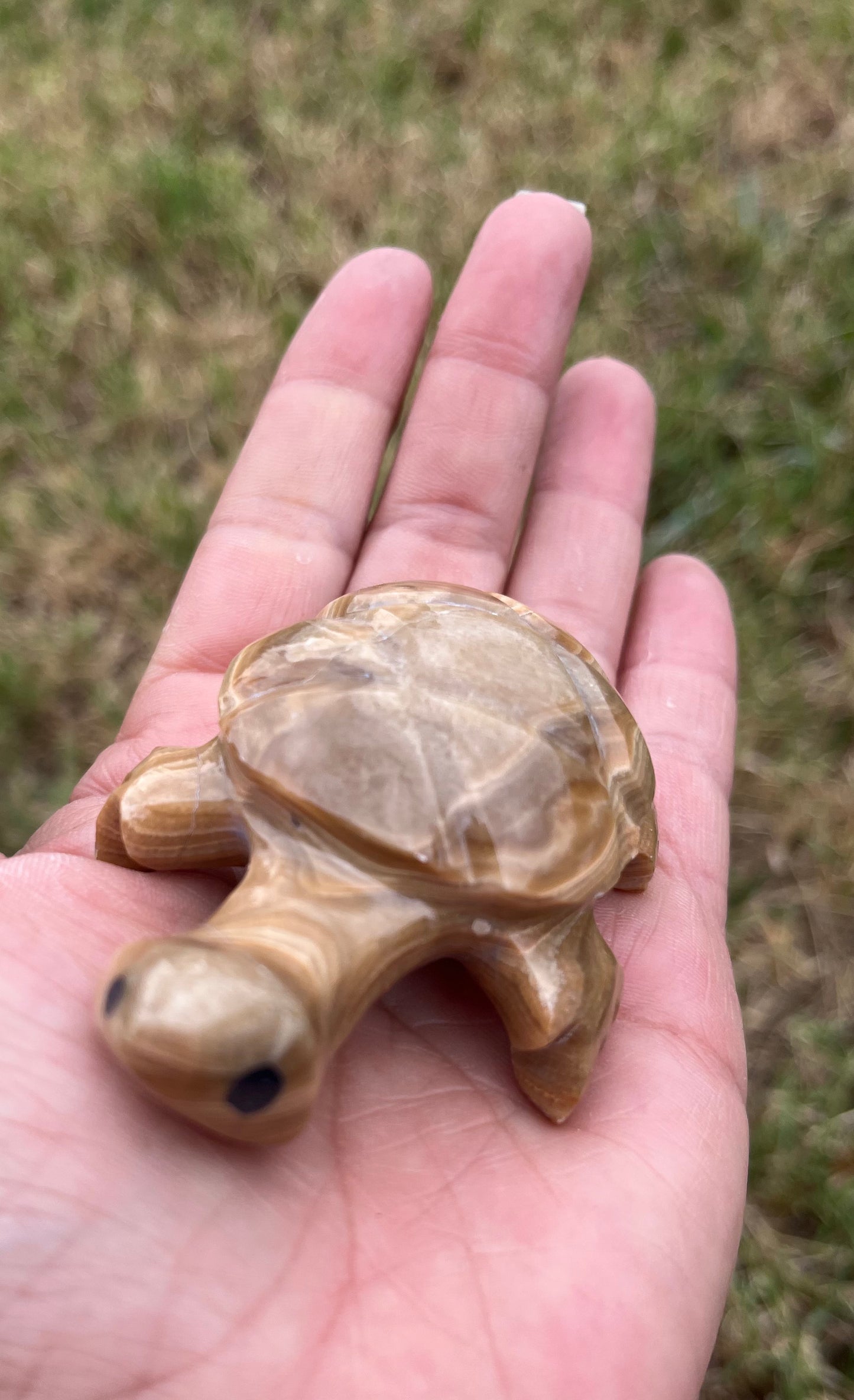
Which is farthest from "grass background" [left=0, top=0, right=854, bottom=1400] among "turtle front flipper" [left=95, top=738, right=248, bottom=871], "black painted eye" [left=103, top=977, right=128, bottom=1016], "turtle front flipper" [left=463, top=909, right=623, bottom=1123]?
"black painted eye" [left=103, top=977, right=128, bottom=1016]

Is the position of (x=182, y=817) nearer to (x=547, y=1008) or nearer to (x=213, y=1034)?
(x=213, y=1034)

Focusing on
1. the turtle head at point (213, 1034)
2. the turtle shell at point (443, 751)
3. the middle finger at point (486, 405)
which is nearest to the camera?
the turtle head at point (213, 1034)

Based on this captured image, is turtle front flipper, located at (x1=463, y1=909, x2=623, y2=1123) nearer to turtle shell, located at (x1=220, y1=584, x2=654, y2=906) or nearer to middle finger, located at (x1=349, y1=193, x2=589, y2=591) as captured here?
turtle shell, located at (x1=220, y1=584, x2=654, y2=906)

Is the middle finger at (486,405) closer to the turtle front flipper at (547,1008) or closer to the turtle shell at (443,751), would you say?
the turtle shell at (443,751)

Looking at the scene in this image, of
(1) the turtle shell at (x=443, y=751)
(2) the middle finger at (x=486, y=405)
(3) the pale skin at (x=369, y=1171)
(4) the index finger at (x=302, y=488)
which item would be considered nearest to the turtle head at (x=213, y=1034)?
(3) the pale skin at (x=369, y=1171)

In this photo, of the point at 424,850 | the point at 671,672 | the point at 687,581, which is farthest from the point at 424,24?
the point at 424,850

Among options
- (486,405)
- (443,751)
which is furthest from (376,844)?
(486,405)

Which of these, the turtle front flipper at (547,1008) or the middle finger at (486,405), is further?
the middle finger at (486,405)
